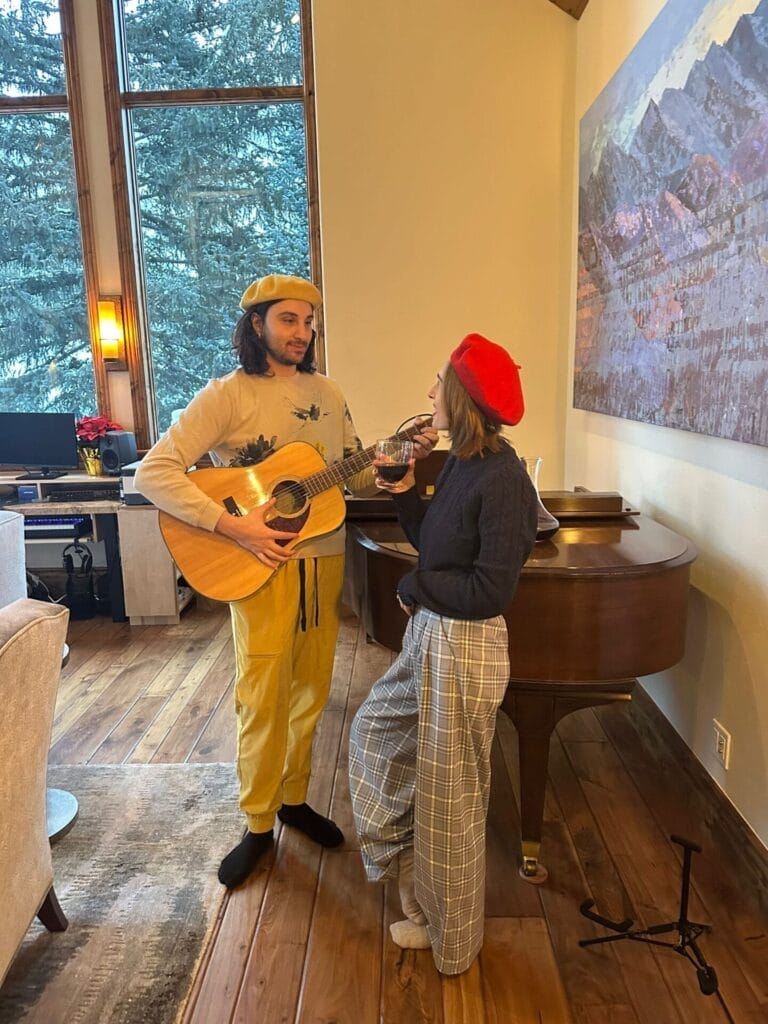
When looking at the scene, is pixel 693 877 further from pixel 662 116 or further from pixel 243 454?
pixel 662 116

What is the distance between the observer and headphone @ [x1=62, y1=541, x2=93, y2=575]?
404cm

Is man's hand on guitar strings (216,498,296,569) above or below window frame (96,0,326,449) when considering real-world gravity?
below

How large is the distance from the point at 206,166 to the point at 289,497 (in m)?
3.28

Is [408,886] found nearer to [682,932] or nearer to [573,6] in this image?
[682,932]

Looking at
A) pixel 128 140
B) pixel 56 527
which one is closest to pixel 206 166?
pixel 128 140

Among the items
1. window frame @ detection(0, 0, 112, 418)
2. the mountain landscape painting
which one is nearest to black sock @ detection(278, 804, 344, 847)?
the mountain landscape painting

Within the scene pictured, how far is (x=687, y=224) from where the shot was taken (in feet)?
6.48

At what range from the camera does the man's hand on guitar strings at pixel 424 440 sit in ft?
5.27

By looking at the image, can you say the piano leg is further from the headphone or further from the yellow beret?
the headphone

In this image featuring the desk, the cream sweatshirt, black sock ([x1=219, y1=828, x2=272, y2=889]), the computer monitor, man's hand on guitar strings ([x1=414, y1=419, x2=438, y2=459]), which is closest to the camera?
man's hand on guitar strings ([x1=414, y1=419, x2=438, y2=459])

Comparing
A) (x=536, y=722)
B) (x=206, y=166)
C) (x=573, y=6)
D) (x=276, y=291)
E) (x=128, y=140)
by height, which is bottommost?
(x=536, y=722)

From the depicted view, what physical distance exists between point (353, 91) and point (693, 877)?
3598 millimetres

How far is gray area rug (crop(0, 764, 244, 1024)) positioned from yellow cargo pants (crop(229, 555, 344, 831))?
247 millimetres

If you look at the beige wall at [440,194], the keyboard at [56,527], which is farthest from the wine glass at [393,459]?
the keyboard at [56,527]
